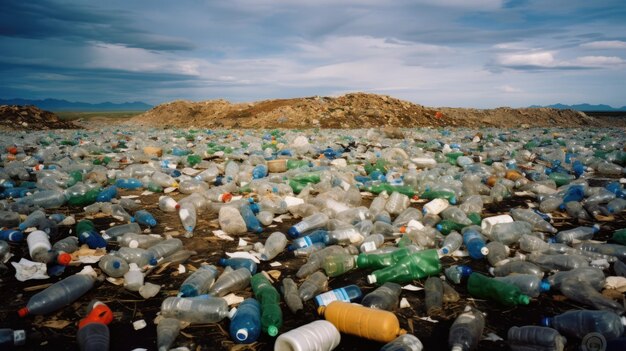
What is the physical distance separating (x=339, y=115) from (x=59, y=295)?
19235 millimetres

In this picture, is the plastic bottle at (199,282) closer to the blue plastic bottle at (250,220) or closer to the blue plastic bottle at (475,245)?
the blue plastic bottle at (250,220)

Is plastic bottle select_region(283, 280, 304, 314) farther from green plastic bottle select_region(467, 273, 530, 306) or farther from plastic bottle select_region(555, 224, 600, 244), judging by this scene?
plastic bottle select_region(555, 224, 600, 244)

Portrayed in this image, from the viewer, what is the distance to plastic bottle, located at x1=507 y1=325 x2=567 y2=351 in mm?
1933

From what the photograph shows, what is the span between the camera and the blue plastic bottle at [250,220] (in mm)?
3871

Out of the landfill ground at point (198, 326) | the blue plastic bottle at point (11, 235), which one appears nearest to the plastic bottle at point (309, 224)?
the landfill ground at point (198, 326)

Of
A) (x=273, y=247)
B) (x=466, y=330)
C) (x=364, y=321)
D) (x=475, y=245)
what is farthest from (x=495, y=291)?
(x=273, y=247)

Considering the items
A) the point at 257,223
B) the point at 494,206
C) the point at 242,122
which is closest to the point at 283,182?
the point at 257,223

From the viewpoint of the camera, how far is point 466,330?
206 cm

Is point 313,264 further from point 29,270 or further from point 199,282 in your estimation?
point 29,270

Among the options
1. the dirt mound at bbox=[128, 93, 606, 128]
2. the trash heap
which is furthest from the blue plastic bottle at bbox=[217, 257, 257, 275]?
the dirt mound at bbox=[128, 93, 606, 128]

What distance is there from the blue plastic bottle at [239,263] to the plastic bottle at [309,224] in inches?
30.6

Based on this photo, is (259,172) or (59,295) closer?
(59,295)

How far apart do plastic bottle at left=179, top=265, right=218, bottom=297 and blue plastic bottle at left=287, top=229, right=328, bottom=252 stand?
0.80 m

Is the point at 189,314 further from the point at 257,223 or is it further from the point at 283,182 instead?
the point at 283,182
